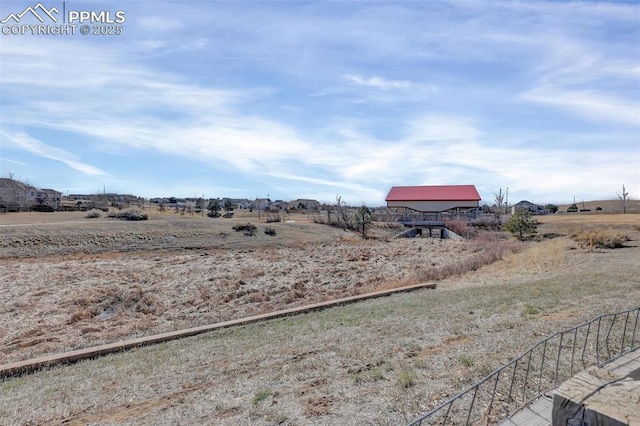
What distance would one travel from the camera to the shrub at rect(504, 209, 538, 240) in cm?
2912

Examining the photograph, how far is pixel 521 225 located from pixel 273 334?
89.1 feet

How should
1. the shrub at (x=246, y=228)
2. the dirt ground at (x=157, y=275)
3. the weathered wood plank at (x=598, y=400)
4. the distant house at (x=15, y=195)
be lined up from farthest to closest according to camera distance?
the distant house at (x=15, y=195)
the shrub at (x=246, y=228)
the dirt ground at (x=157, y=275)
the weathered wood plank at (x=598, y=400)

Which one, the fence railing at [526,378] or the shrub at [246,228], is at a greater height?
the shrub at [246,228]

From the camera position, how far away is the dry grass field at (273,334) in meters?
3.97

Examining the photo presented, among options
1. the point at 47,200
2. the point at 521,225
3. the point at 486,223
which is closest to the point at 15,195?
the point at 47,200

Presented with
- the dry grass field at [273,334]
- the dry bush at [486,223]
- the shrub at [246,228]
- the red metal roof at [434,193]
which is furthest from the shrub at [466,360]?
the red metal roof at [434,193]

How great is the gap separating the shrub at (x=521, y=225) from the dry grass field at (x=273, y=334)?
42.2 ft

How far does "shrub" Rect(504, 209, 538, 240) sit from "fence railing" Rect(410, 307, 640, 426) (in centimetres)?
2676

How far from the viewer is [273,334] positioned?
284 inches

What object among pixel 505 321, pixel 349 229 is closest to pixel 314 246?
pixel 349 229

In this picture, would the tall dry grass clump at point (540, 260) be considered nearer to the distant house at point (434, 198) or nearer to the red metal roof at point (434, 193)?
the distant house at point (434, 198)

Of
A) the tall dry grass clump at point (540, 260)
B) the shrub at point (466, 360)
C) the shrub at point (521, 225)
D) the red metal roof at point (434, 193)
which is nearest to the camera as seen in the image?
the shrub at point (466, 360)

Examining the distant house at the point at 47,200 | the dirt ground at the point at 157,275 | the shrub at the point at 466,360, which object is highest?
the distant house at the point at 47,200

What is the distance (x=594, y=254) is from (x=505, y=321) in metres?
13.2
